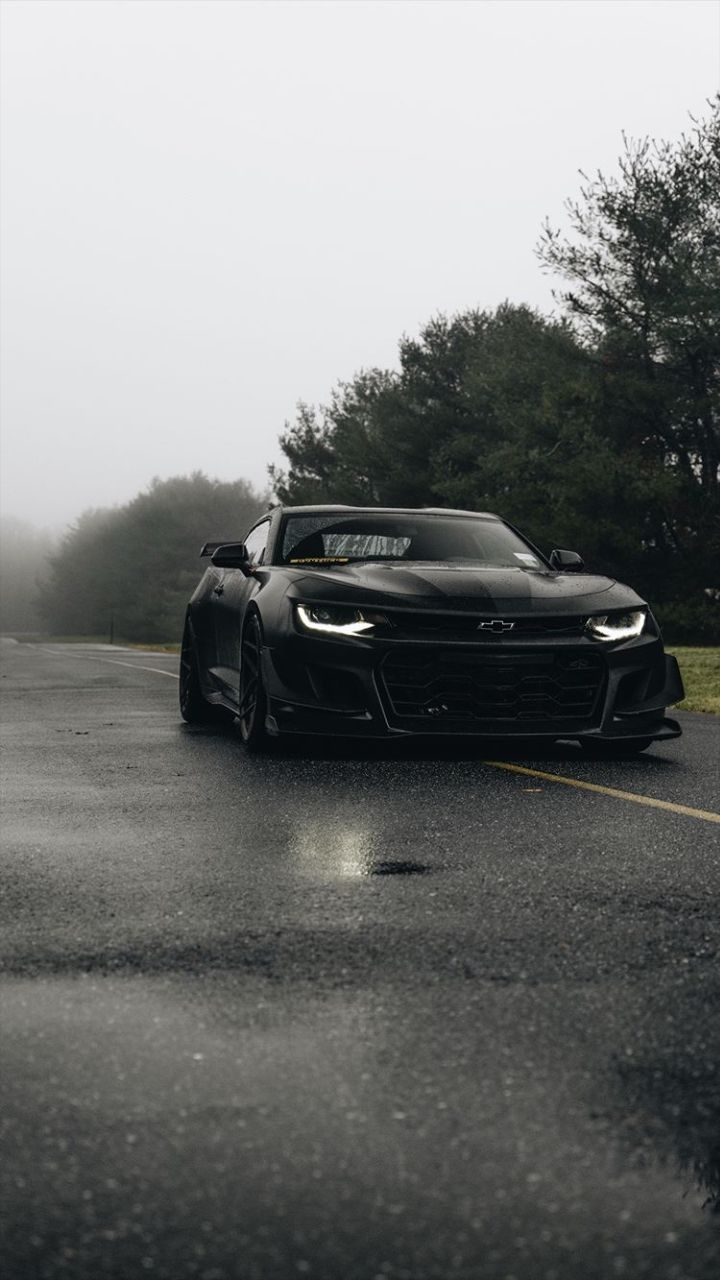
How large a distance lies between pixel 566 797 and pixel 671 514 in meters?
39.2

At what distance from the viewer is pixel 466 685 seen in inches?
330

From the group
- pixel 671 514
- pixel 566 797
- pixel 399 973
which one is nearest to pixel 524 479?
pixel 671 514

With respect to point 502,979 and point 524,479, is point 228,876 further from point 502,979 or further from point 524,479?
point 524,479

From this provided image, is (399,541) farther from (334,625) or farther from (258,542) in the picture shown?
(334,625)

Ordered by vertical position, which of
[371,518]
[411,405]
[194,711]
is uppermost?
[411,405]

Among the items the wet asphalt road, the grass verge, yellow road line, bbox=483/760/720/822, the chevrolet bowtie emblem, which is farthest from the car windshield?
the grass verge

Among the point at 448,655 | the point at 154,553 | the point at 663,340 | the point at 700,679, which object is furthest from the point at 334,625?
the point at 154,553

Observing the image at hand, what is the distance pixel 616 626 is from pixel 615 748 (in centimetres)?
124

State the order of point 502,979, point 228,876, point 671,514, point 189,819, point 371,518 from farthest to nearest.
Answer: point 671,514, point 371,518, point 189,819, point 228,876, point 502,979

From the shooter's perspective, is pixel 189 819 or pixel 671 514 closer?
pixel 189 819

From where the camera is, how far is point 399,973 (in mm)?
4188

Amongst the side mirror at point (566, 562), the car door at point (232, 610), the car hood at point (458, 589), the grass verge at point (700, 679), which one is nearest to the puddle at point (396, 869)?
the car hood at point (458, 589)

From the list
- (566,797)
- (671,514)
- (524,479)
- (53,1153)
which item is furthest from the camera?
(524,479)

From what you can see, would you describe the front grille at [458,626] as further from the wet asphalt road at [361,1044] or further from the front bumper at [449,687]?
the wet asphalt road at [361,1044]
